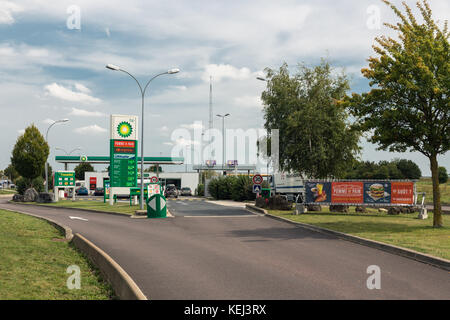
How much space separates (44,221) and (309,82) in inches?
739

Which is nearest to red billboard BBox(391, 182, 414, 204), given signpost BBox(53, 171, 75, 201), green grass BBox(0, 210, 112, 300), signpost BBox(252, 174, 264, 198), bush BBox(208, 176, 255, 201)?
signpost BBox(252, 174, 264, 198)

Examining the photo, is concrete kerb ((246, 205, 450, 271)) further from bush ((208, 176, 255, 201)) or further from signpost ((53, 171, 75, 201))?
signpost ((53, 171, 75, 201))

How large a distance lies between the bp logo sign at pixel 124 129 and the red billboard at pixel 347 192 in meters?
16.3

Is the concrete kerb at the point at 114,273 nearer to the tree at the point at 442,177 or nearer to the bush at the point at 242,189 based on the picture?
the bush at the point at 242,189

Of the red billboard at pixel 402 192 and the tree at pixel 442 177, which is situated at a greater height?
the tree at pixel 442 177

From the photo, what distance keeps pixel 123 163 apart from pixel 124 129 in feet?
8.61

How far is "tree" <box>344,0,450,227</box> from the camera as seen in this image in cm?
1634

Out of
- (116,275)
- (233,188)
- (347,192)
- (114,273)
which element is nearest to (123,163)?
(233,188)

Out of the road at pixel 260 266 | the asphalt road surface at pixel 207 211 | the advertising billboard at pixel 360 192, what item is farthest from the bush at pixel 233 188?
the road at pixel 260 266

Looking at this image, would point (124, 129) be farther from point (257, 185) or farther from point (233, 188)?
point (233, 188)

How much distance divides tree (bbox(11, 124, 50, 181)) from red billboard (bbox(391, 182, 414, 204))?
3310cm

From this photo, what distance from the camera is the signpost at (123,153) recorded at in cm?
3344
